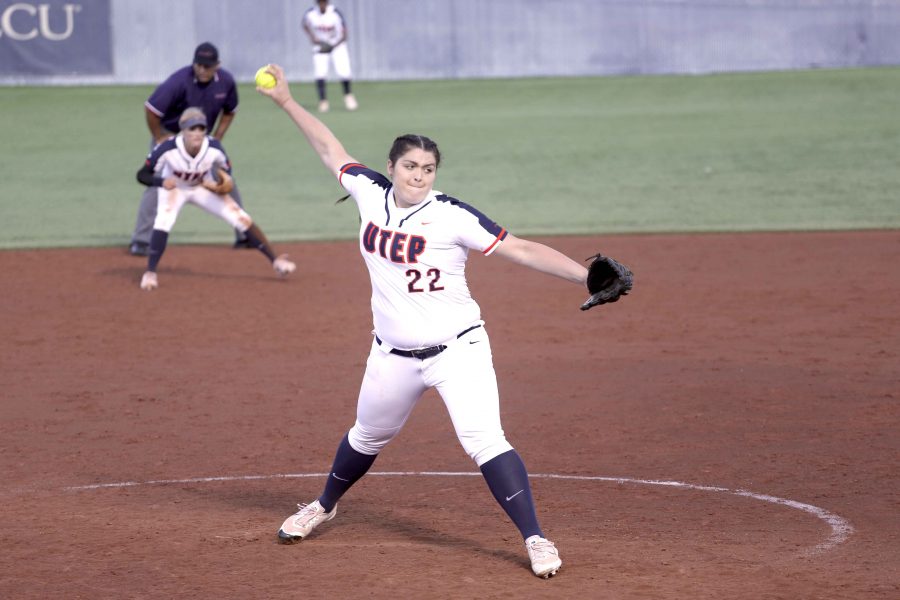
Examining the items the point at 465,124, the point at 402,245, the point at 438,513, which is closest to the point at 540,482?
the point at 438,513

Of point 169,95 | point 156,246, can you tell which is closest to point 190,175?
point 156,246

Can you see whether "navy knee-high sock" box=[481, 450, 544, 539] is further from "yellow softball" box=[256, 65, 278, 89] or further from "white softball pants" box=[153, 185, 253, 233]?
"white softball pants" box=[153, 185, 253, 233]

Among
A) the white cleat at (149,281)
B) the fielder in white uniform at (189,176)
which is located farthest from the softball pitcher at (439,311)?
the white cleat at (149,281)

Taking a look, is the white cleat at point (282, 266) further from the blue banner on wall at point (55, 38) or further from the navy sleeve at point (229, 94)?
the blue banner on wall at point (55, 38)

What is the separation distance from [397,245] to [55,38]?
2290 cm

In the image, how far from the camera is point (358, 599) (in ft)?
16.5

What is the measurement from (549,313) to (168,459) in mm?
4534

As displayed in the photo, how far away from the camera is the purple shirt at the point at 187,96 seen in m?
12.3

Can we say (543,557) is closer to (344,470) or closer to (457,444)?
(344,470)

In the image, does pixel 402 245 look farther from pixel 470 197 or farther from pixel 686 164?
pixel 686 164

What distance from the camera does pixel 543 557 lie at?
17.1ft

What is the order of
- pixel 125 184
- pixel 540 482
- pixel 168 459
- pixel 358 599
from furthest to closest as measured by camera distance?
pixel 125 184 < pixel 168 459 < pixel 540 482 < pixel 358 599

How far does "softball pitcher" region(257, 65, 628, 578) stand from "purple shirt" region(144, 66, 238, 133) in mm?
7302

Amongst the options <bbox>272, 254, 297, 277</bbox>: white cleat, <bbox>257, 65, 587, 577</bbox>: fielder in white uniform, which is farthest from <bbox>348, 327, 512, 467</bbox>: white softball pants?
<bbox>272, 254, 297, 277</bbox>: white cleat
